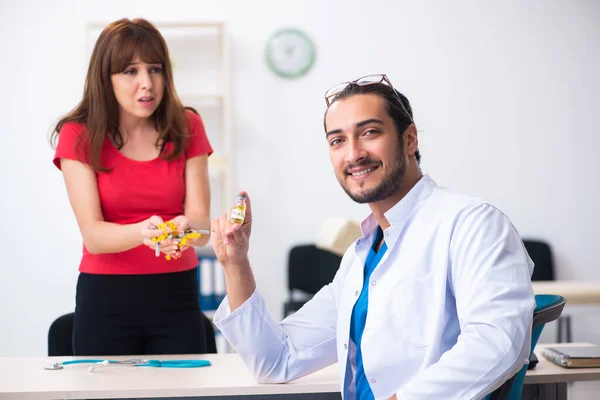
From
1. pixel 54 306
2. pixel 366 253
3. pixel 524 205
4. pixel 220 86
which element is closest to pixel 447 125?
pixel 524 205

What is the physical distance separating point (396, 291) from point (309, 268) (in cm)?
309

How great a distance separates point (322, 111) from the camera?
4676mm

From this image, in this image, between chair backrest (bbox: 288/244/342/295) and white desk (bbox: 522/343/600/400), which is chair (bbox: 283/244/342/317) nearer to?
chair backrest (bbox: 288/244/342/295)

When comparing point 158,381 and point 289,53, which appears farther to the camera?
point 289,53

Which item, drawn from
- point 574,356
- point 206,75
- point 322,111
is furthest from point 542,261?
point 574,356

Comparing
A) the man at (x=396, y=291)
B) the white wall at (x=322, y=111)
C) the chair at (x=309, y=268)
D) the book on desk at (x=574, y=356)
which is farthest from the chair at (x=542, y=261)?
the man at (x=396, y=291)

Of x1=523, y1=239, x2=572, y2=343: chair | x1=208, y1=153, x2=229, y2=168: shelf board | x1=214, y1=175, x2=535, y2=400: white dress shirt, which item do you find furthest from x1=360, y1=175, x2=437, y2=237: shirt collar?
x1=523, y1=239, x2=572, y2=343: chair

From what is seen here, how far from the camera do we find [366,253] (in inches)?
66.2

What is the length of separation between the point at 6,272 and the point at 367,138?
3.63 meters

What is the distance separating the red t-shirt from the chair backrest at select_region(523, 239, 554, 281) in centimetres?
300

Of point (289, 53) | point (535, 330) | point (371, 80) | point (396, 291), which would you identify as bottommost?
point (535, 330)

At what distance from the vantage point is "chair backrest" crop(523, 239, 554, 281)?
4.66 m

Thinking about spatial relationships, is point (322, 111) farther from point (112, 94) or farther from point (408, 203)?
point (408, 203)

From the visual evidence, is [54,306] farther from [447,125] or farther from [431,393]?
[431,393]
